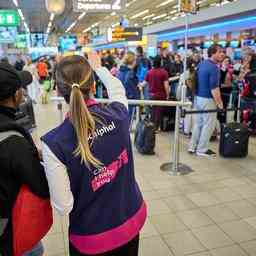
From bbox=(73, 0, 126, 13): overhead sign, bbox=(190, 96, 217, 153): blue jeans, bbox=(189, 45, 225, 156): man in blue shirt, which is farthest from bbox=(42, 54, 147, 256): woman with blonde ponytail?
bbox=(73, 0, 126, 13): overhead sign

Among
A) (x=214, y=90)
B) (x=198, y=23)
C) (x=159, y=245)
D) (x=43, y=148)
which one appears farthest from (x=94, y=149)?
(x=198, y=23)

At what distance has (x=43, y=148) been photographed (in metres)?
1.26

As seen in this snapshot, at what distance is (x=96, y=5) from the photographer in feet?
21.7

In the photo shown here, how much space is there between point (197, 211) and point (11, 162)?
2.45 m

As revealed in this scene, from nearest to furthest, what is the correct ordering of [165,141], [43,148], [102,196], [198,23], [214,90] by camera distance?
[43,148]
[102,196]
[214,90]
[165,141]
[198,23]

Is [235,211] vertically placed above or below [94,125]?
below

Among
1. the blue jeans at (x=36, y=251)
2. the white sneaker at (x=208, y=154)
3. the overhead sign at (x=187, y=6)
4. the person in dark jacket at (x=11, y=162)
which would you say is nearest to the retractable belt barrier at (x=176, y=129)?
the white sneaker at (x=208, y=154)

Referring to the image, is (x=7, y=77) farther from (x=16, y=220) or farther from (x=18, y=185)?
(x=16, y=220)

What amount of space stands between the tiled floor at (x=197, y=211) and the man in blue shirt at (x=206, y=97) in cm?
25

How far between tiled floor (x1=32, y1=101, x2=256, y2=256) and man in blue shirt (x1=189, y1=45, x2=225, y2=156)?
9.8 inches

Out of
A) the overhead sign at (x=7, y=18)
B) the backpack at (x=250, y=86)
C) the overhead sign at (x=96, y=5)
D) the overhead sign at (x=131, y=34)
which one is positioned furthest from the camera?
the overhead sign at (x=131, y=34)

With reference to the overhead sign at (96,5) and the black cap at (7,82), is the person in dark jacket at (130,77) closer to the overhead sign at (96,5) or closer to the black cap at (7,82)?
the overhead sign at (96,5)

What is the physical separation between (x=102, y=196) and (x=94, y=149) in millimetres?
208

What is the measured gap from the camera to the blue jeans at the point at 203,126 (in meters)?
4.79
